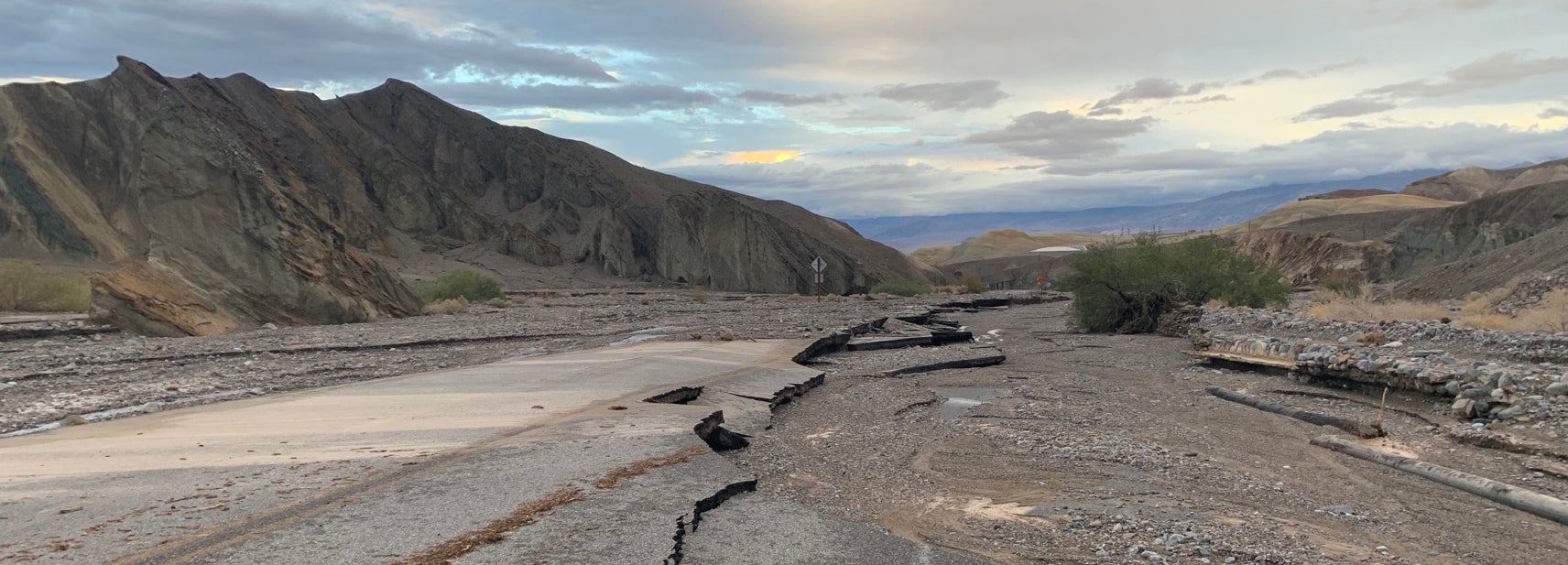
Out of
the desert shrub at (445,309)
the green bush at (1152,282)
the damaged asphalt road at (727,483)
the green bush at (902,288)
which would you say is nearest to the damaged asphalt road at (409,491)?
the damaged asphalt road at (727,483)

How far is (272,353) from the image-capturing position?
19.9m

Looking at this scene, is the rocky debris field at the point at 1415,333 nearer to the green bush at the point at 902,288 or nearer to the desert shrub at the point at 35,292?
the desert shrub at the point at 35,292

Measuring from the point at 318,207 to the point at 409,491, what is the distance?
211 feet

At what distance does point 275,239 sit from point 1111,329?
2587 centimetres

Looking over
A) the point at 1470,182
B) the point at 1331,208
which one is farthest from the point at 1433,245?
the point at 1470,182

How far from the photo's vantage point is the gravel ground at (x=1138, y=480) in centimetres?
671

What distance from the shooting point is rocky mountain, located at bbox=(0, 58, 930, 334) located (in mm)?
28594

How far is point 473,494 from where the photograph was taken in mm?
6473

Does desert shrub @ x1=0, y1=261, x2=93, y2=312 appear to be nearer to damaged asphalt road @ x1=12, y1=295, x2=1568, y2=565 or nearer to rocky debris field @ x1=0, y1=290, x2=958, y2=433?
rocky debris field @ x1=0, y1=290, x2=958, y2=433

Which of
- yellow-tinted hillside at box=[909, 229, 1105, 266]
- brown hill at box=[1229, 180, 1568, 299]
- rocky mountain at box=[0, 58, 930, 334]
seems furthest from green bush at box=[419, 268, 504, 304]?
yellow-tinted hillside at box=[909, 229, 1105, 266]

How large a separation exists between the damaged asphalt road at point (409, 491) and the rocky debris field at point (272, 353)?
9.16 ft

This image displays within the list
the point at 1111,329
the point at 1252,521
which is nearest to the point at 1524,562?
the point at 1252,521

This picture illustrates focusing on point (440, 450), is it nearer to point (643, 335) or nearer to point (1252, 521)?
point (1252, 521)

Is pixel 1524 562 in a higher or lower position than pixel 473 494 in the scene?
lower
